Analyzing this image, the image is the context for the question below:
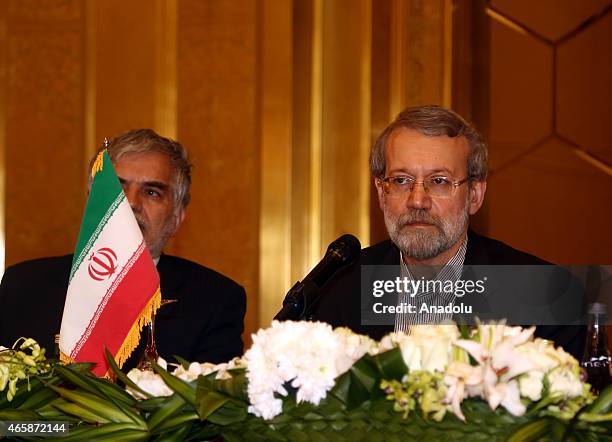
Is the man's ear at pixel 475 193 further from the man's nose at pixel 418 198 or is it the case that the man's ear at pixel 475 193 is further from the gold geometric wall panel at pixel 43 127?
the gold geometric wall panel at pixel 43 127

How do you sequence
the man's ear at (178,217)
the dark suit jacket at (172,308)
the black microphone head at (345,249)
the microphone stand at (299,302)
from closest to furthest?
the microphone stand at (299,302), the black microphone head at (345,249), the dark suit jacket at (172,308), the man's ear at (178,217)

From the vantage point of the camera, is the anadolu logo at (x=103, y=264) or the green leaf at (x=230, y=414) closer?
the green leaf at (x=230, y=414)

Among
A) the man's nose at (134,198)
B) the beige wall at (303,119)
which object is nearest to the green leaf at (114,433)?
the man's nose at (134,198)

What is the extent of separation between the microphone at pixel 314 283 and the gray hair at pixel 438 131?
842 mm

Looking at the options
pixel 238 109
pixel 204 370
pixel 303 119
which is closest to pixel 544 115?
pixel 303 119

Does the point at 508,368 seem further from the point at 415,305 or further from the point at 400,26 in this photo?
the point at 400,26

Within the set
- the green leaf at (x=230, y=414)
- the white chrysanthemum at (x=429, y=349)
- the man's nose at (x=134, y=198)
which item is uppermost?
the man's nose at (x=134, y=198)

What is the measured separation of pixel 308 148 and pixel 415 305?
1410mm

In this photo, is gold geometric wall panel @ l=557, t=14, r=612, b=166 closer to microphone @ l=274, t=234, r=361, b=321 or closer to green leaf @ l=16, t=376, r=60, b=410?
microphone @ l=274, t=234, r=361, b=321

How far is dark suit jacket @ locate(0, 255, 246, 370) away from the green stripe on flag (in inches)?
31.3

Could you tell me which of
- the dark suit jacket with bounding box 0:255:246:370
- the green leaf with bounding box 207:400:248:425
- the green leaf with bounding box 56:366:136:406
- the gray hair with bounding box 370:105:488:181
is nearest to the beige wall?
the dark suit jacket with bounding box 0:255:246:370

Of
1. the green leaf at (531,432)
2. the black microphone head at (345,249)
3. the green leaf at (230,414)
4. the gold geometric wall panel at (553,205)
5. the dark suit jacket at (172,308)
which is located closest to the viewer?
the green leaf at (531,432)

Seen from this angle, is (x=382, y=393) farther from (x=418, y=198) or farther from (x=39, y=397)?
(x=418, y=198)

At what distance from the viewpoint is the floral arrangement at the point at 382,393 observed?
4.26ft
